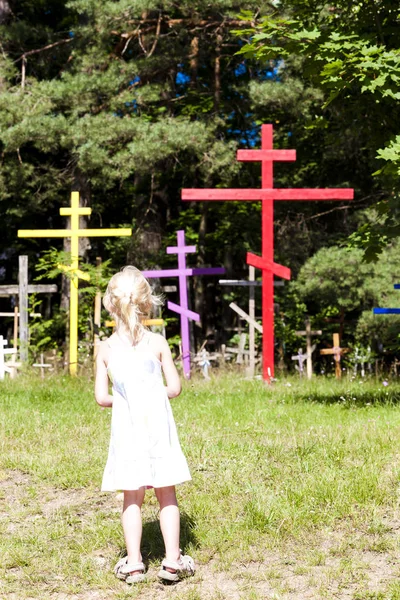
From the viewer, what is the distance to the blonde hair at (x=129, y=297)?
13.4 feet

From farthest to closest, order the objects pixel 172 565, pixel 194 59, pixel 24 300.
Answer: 1. pixel 194 59
2. pixel 24 300
3. pixel 172 565

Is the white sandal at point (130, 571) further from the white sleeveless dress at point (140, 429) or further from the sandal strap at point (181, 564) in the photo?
the white sleeveless dress at point (140, 429)

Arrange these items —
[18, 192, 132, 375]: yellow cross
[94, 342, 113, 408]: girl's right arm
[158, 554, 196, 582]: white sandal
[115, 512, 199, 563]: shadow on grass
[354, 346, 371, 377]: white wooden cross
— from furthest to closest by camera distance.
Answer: [354, 346, 371, 377]: white wooden cross
[18, 192, 132, 375]: yellow cross
[115, 512, 199, 563]: shadow on grass
[94, 342, 113, 408]: girl's right arm
[158, 554, 196, 582]: white sandal

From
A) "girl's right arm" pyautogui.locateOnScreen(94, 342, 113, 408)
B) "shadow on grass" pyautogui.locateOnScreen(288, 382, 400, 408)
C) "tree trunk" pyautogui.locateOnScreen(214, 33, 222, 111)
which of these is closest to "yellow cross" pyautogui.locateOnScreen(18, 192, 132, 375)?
"shadow on grass" pyautogui.locateOnScreen(288, 382, 400, 408)

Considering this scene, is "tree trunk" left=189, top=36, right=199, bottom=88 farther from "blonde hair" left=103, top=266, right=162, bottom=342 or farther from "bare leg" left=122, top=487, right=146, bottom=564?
"bare leg" left=122, top=487, right=146, bottom=564

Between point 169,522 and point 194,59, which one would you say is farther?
point 194,59

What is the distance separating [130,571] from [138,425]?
768 mm

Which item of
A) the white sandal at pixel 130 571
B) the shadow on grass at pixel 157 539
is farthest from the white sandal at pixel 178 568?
the shadow on grass at pixel 157 539

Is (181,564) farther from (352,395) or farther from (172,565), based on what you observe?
(352,395)

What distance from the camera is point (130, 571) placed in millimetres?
4090

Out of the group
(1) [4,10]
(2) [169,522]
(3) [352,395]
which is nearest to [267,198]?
(3) [352,395]

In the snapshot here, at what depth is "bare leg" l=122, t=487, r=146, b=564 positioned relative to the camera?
4074mm

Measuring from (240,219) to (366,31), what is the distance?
9.00 metres

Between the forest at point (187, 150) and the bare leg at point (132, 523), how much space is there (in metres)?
8.55
